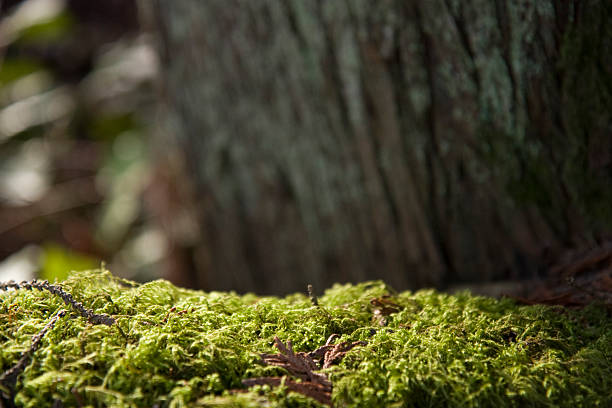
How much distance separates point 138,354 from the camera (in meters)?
0.78

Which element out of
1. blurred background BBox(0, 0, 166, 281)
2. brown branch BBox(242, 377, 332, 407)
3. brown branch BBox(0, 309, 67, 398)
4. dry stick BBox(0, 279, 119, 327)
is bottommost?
brown branch BBox(242, 377, 332, 407)

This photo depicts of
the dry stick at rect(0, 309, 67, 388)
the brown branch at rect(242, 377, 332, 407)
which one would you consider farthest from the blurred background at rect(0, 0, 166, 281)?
the brown branch at rect(242, 377, 332, 407)

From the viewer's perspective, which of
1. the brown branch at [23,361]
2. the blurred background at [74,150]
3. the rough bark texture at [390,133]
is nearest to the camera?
the brown branch at [23,361]

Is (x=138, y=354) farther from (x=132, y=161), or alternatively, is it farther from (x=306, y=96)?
(x=132, y=161)

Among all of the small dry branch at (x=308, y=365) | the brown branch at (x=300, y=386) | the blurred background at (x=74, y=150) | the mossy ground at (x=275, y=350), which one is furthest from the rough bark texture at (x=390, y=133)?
the blurred background at (x=74, y=150)

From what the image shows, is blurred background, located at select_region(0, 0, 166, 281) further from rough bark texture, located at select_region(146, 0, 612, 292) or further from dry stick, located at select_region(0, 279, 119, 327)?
dry stick, located at select_region(0, 279, 119, 327)

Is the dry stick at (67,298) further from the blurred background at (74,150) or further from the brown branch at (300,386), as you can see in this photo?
the blurred background at (74,150)

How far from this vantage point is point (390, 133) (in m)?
1.74

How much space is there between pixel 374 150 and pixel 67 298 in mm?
1260

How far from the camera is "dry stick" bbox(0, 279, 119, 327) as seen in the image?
33.9 inches

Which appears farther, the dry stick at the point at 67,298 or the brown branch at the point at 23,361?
the dry stick at the point at 67,298

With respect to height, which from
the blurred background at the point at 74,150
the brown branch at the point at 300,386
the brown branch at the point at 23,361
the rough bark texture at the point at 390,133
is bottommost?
the brown branch at the point at 300,386

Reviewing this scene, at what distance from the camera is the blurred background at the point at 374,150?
51.9 inches

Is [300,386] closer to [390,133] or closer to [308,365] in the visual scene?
[308,365]
